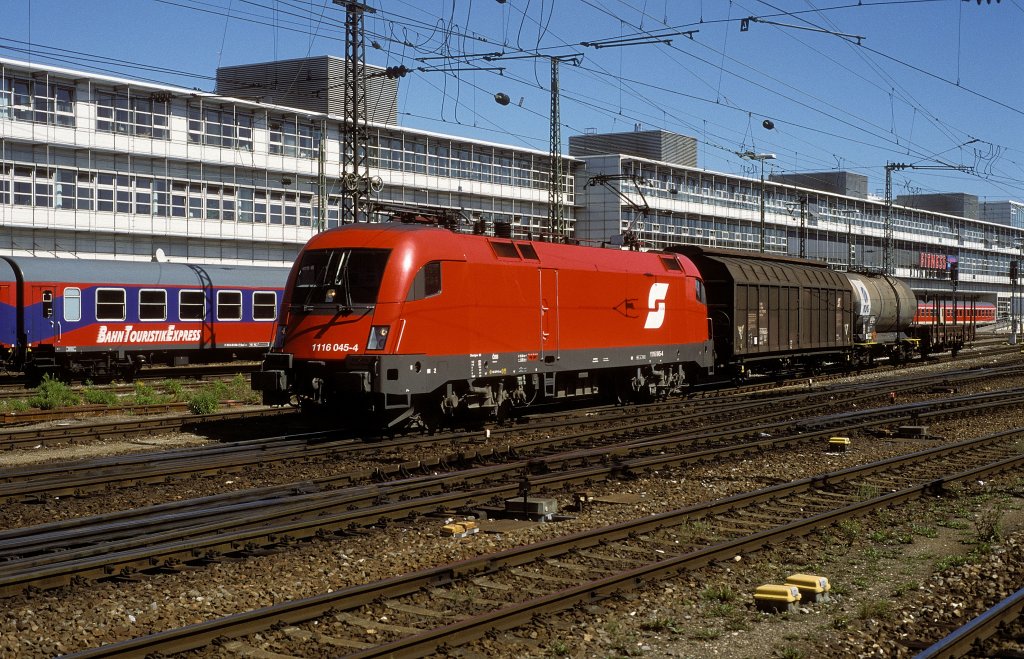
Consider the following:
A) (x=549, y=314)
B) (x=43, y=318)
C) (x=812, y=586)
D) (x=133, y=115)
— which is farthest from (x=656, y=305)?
(x=133, y=115)

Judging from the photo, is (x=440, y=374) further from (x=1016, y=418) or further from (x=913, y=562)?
(x=1016, y=418)

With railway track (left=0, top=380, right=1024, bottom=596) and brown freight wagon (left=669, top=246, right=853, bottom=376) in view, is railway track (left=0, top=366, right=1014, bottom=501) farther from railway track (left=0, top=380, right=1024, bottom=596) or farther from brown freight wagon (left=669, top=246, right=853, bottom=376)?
brown freight wagon (left=669, top=246, right=853, bottom=376)

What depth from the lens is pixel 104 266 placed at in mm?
31172

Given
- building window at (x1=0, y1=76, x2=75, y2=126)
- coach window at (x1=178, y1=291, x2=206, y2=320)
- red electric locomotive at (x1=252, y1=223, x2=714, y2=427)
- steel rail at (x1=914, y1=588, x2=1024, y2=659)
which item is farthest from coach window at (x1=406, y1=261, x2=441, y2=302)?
building window at (x1=0, y1=76, x2=75, y2=126)

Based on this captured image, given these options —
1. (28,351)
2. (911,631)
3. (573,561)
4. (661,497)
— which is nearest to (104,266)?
(28,351)

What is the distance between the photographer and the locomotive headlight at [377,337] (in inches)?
653

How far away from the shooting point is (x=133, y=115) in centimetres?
4762

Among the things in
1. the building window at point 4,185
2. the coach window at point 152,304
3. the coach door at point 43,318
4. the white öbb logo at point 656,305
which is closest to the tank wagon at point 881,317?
the white öbb logo at point 656,305

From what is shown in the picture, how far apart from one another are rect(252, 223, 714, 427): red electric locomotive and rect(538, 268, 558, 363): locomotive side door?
25 millimetres

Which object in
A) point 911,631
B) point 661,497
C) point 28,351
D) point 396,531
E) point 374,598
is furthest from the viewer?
point 28,351

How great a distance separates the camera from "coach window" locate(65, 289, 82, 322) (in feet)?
97.5

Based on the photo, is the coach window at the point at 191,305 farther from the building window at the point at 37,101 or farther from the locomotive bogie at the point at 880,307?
the locomotive bogie at the point at 880,307

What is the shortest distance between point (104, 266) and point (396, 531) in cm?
2361

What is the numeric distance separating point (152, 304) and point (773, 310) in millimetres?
19159
